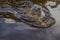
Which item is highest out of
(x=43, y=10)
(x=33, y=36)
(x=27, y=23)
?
(x=43, y=10)

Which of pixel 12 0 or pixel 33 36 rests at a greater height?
pixel 12 0

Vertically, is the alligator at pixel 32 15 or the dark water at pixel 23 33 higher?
the alligator at pixel 32 15

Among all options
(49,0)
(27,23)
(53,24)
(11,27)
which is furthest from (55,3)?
(11,27)

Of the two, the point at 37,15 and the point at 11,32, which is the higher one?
the point at 37,15

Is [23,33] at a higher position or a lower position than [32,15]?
lower

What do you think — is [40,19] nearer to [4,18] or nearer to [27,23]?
[27,23]

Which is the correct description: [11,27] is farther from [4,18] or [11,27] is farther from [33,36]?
[33,36]

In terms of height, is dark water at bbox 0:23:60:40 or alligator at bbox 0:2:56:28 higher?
alligator at bbox 0:2:56:28

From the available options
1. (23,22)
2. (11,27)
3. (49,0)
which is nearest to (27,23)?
(23,22)
